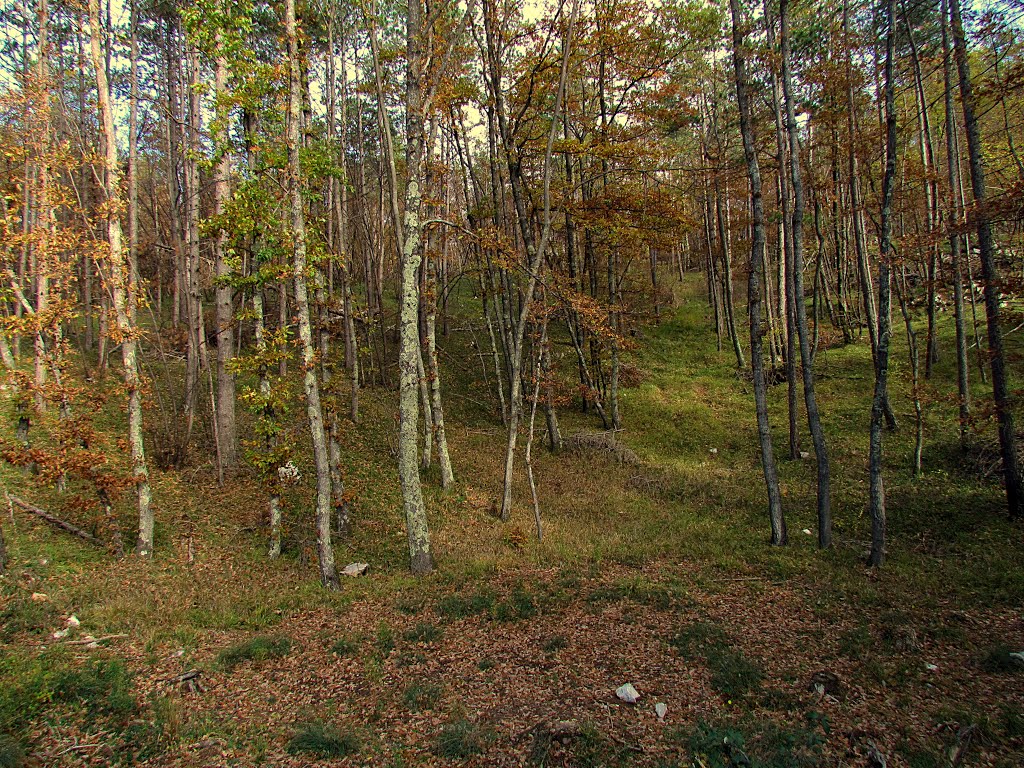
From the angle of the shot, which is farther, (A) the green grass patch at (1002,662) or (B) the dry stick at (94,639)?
(B) the dry stick at (94,639)

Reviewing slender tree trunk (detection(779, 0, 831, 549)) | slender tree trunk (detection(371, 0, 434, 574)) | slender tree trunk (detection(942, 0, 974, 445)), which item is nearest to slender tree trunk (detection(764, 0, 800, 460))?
slender tree trunk (detection(779, 0, 831, 549))

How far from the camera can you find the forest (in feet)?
19.2

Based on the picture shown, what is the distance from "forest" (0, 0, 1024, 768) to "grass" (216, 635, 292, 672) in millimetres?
43

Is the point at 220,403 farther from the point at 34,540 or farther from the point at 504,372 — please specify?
the point at 504,372

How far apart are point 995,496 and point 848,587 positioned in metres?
6.07

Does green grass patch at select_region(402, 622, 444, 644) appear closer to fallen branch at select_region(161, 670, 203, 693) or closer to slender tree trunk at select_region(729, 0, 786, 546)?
fallen branch at select_region(161, 670, 203, 693)

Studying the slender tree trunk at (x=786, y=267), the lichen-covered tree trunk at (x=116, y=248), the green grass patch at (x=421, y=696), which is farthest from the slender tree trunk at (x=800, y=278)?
the lichen-covered tree trunk at (x=116, y=248)

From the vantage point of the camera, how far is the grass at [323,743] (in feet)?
17.7

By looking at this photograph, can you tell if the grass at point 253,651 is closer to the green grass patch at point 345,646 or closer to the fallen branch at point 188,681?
the fallen branch at point 188,681

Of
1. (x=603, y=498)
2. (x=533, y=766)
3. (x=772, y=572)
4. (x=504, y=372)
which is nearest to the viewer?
(x=533, y=766)

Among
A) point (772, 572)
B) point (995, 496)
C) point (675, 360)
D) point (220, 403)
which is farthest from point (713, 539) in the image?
point (675, 360)

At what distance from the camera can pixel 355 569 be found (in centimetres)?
1030

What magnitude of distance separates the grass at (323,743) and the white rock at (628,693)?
2.89 meters

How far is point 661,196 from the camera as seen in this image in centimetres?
1612
